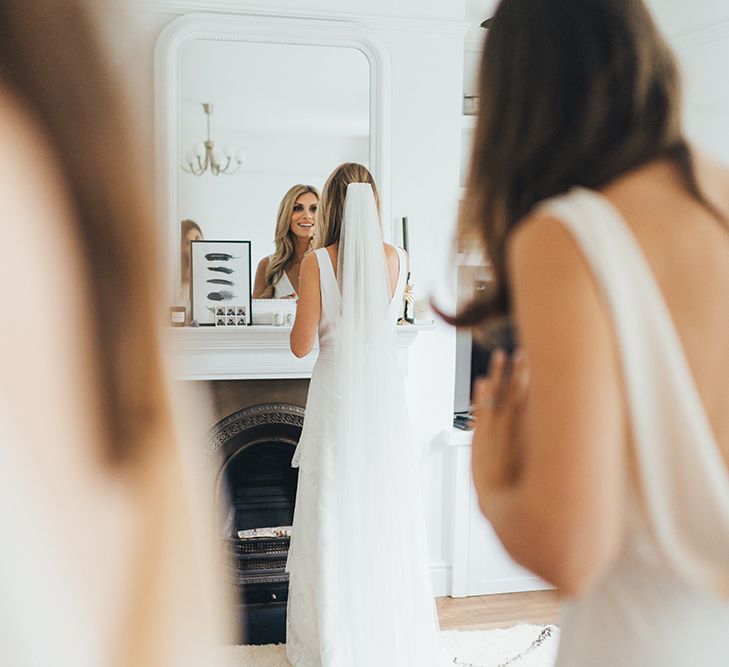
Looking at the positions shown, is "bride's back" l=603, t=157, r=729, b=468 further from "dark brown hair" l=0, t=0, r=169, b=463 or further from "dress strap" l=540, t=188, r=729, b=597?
"dark brown hair" l=0, t=0, r=169, b=463

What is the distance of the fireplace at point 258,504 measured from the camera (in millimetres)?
2588

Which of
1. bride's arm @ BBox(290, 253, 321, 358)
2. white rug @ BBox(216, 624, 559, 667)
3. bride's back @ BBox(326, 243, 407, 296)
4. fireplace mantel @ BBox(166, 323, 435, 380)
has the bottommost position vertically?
white rug @ BBox(216, 624, 559, 667)

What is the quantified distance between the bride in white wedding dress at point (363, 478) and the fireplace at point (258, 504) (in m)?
0.54

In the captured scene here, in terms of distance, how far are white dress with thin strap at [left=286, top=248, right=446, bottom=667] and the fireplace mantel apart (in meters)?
0.53

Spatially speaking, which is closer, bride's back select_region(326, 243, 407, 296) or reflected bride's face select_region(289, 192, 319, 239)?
bride's back select_region(326, 243, 407, 296)

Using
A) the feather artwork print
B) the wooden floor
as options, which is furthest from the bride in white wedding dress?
the feather artwork print

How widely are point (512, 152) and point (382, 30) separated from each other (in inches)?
88.7

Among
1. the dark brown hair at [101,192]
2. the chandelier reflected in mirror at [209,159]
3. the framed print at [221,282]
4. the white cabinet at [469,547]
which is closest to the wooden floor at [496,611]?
the white cabinet at [469,547]

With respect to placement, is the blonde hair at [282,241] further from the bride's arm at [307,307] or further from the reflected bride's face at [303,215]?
the bride's arm at [307,307]

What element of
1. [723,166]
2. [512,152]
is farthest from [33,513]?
[723,166]

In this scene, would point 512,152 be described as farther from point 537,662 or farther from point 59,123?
point 537,662

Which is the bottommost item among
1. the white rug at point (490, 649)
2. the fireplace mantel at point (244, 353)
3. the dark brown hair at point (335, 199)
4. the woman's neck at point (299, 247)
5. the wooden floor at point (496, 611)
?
the wooden floor at point (496, 611)

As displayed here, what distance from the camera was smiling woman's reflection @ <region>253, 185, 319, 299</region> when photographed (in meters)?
2.76

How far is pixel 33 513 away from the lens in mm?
300
